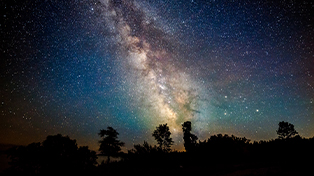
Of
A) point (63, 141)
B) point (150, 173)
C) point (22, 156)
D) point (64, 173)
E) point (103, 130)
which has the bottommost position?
point (150, 173)

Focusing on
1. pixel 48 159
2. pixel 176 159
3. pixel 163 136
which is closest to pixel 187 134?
pixel 163 136

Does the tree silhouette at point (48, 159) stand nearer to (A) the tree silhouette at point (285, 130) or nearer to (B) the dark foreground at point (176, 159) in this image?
(B) the dark foreground at point (176, 159)

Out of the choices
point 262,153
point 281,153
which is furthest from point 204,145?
point 281,153

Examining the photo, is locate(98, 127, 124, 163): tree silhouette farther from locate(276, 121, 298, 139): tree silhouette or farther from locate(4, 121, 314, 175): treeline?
locate(276, 121, 298, 139): tree silhouette

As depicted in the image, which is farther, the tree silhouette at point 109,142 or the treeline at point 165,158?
the tree silhouette at point 109,142

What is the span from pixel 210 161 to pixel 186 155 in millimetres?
1679

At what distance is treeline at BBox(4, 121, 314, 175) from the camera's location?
193 inches

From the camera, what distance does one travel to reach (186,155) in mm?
10469

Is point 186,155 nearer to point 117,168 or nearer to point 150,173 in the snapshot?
point 150,173

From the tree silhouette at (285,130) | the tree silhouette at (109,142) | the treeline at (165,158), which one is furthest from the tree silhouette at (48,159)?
the tree silhouette at (285,130)

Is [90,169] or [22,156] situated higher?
[22,156]

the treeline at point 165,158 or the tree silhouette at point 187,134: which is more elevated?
the tree silhouette at point 187,134

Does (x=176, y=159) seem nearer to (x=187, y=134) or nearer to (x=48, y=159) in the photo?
(x=48, y=159)

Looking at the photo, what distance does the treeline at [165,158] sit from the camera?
16.1ft
